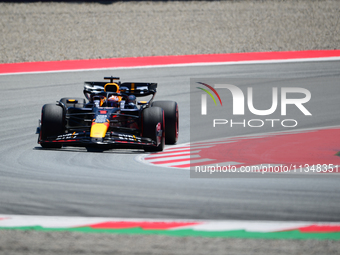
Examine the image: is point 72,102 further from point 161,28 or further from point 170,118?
point 161,28

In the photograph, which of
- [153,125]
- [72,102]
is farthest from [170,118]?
[72,102]

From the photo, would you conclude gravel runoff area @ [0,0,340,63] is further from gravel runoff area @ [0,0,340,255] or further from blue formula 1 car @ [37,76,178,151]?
blue formula 1 car @ [37,76,178,151]

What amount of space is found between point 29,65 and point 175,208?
45.7 feet

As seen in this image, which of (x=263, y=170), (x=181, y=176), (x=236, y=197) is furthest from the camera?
(x=263, y=170)

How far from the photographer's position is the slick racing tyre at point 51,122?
9.11 metres

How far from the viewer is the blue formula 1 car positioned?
8758mm

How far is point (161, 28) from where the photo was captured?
2309 centimetres

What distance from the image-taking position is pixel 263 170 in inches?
301

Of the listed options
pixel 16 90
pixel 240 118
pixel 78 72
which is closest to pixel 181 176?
pixel 240 118

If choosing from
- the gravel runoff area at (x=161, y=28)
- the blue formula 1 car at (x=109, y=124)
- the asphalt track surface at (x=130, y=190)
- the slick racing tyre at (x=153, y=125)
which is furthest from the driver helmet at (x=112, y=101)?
the gravel runoff area at (x=161, y=28)

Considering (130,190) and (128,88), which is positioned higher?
(128,88)

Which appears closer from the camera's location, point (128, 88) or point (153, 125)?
point (153, 125)

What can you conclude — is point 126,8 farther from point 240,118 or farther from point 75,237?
point 75,237

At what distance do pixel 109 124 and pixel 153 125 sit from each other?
737 millimetres
